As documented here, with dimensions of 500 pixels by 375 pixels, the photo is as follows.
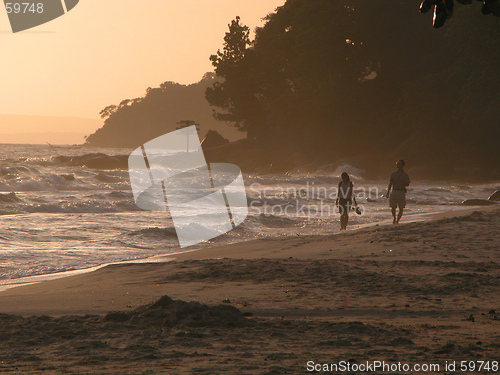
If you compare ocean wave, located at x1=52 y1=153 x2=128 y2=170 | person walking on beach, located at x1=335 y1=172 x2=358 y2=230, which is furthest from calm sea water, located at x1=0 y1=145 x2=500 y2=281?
ocean wave, located at x1=52 y1=153 x2=128 y2=170

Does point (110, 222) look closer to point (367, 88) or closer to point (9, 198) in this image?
point (9, 198)

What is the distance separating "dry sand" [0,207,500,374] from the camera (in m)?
3.43

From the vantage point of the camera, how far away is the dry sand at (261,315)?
343 cm

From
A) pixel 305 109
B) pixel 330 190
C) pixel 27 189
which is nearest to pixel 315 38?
pixel 305 109

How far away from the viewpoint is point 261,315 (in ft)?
15.3

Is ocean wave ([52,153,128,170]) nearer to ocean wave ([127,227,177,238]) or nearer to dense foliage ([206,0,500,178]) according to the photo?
dense foliage ([206,0,500,178])

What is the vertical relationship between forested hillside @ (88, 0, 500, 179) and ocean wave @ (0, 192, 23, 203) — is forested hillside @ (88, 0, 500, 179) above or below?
above

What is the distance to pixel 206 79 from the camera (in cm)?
19138

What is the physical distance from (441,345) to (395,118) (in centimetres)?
3850

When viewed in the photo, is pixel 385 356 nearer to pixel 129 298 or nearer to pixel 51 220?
pixel 129 298

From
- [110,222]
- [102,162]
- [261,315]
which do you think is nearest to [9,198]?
[110,222]
